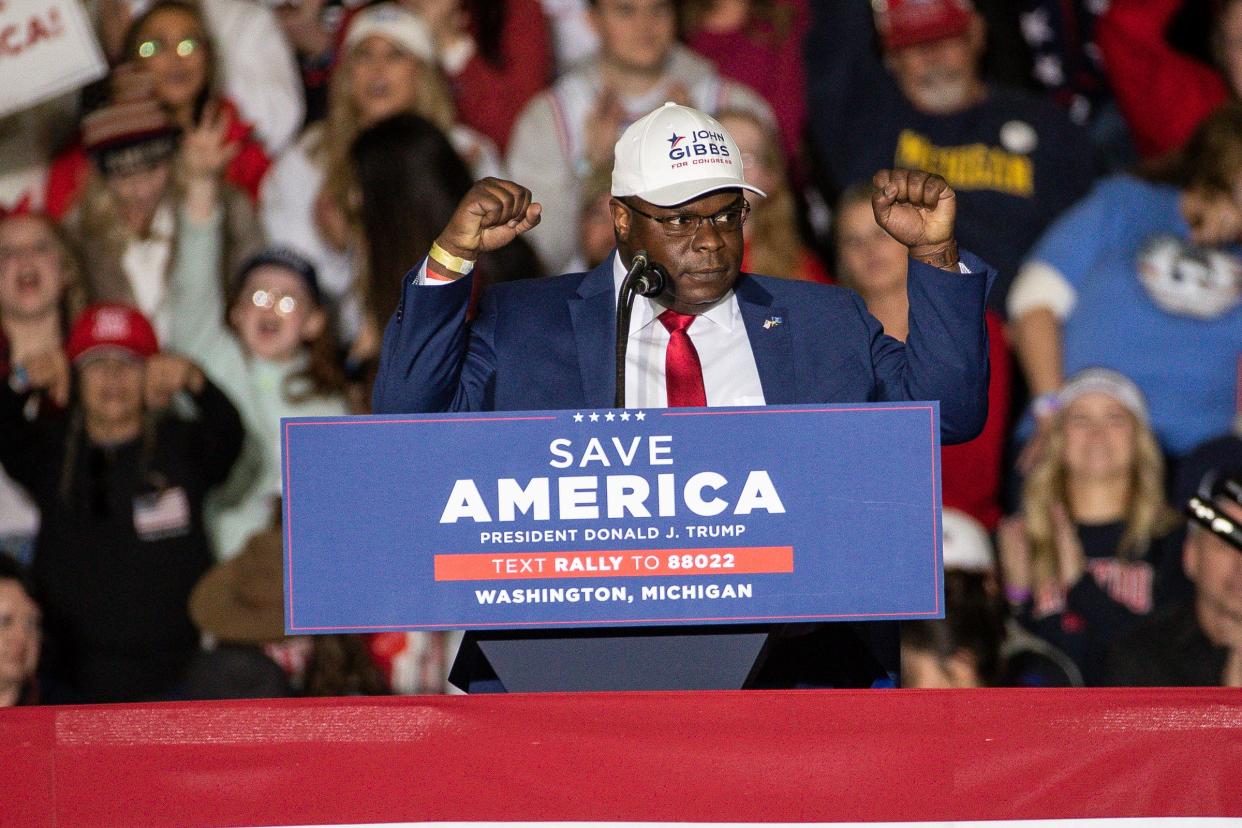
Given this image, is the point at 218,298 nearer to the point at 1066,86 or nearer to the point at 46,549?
the point at 46,549

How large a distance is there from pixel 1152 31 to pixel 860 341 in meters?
3.96

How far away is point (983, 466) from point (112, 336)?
9.06 feet

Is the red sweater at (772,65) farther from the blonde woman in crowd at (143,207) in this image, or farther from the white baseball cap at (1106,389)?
the blonde woman in crowd at (143,207)

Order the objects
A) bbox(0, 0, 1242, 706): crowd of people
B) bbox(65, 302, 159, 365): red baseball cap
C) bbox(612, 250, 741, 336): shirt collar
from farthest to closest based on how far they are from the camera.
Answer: bbox(65, 302, 159, 365): red baseball cap
bbox(0, 0, 1242, 706): crowd of people
bbox(612, 250, 741, 336): shirt collar

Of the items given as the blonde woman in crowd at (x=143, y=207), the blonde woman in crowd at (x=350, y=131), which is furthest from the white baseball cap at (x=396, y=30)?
the blonde woman in crowd at (x=143, y=207)

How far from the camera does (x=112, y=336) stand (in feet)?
18.3

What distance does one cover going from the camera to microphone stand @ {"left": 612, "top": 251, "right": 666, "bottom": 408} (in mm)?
2666

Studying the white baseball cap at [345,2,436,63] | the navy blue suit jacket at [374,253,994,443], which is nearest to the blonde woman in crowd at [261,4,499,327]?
the white baseball cap at [345,2,436,63]

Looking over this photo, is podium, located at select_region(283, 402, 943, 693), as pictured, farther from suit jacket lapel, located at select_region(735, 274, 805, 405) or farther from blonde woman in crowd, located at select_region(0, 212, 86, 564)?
blonde woman in crowd, located at select_region(0, 212, 86, 564)

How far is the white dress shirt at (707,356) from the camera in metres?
2.92

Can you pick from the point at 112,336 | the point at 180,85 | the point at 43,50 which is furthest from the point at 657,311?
the point at 180,85

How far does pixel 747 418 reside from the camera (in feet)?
8.20

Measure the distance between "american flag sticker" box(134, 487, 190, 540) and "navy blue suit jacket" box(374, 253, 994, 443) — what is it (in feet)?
8.81

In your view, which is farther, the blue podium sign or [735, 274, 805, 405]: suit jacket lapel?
[735, 274, 805, 405]: suit jacket lapel
